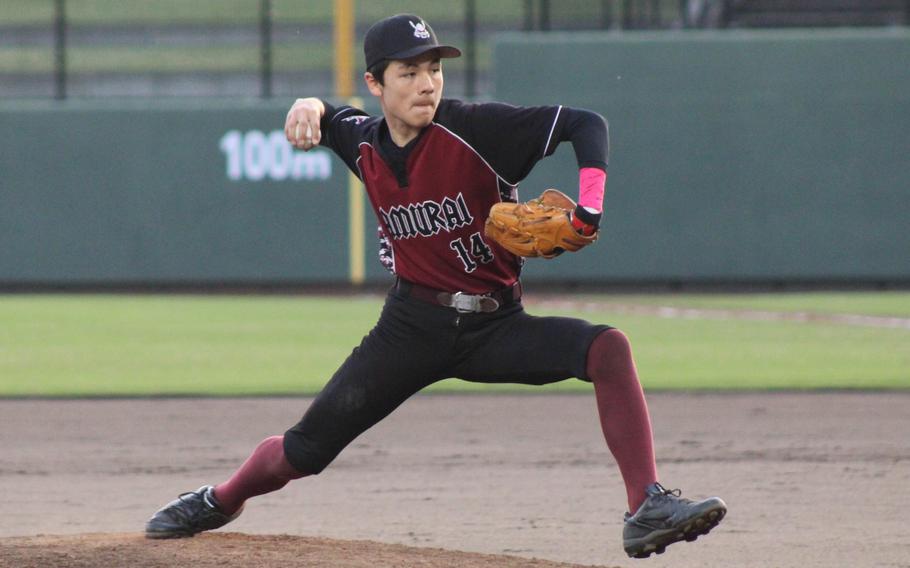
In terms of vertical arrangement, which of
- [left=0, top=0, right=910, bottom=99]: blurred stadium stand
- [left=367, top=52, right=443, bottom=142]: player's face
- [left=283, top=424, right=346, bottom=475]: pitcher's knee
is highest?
[left=0, top=0, right=910, bottom=99]: blurred stadium stand

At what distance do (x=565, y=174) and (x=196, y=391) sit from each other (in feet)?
25.6

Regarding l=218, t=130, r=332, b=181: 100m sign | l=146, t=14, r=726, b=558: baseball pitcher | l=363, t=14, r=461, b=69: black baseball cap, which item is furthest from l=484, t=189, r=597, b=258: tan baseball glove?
l=218, t=130, r=332, b=181: 100m sign

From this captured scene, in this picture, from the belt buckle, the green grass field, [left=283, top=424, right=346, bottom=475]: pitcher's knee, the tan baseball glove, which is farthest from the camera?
the green grass field

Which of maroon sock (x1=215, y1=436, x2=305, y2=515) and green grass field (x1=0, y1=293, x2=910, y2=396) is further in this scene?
green grass field (x1=0, y1=293, x2=910, y2=396)

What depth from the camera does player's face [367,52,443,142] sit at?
4.24 m

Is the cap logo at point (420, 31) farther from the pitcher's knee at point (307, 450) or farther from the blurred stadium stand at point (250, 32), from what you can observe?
the blurred stadium stand at point (250, 32)

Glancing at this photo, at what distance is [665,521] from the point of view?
3.93m

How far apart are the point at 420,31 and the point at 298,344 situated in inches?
297

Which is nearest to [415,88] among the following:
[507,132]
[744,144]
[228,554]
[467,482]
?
[507,132]

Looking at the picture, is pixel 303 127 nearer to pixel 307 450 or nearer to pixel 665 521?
pixel 307 450

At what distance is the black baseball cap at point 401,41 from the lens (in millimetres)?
4207

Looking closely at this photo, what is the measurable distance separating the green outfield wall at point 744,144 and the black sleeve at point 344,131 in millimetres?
11246

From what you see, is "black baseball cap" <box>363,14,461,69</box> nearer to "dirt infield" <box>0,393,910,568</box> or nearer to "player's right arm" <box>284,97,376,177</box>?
"player's right arm" <box>284,97,376,177</box>

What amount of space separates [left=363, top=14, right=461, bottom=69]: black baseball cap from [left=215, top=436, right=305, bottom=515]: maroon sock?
49.3 inches
